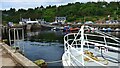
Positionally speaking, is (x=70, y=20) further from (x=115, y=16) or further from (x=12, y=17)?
(x=12, y=17)

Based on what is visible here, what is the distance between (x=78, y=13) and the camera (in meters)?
108

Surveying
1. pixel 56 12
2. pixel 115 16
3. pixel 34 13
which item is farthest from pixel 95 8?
pixel 34 13

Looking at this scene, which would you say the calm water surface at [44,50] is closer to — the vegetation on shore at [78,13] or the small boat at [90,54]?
the small boat at [90,54]

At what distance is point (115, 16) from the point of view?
98375 mm

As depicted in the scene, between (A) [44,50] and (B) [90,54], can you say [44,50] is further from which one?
(B) [90,54]

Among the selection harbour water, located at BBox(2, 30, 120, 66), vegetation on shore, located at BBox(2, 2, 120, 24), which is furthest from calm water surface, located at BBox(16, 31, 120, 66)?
vegetation on shore, located at BBox(2, 2, 120, 24)

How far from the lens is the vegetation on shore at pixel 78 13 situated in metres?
102

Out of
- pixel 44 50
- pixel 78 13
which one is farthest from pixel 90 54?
pixel 78 13

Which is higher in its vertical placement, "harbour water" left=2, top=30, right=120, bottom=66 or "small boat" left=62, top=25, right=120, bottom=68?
"small boat" left=62, top=25, right=120, bottom=68

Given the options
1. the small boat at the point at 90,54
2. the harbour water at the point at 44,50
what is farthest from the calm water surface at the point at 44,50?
the small boat at the point at 90,54

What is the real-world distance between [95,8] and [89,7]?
9.16ft

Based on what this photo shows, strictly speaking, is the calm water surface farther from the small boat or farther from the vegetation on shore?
the vegetation on shore

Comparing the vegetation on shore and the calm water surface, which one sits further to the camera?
the vegetation on shore

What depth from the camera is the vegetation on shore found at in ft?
335
